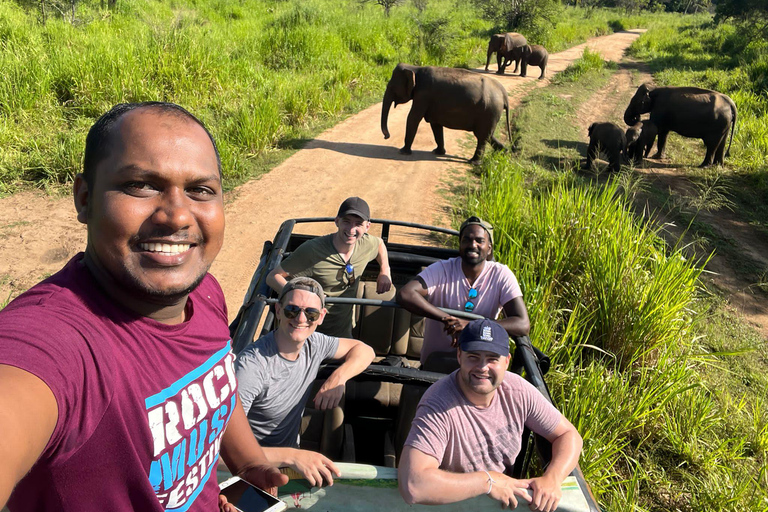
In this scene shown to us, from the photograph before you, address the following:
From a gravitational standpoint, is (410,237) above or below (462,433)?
below

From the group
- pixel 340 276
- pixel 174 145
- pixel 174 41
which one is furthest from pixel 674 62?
pixel 174 145

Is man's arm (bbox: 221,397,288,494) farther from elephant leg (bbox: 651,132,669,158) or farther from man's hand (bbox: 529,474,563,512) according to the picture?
elephant leg (bbox: 651,132,669,158)

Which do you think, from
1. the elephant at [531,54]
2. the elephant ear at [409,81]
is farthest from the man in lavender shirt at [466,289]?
the elephant at [531,54]

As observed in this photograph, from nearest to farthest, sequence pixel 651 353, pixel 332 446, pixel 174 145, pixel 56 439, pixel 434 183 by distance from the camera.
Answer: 1. pixel 56 439
2. pixel 174 145
3. pixel 332 446
4. pixel 651 353
5. pixel 434 183

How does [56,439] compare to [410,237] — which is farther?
[410,237]

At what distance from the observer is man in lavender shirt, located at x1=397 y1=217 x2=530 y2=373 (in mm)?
3236

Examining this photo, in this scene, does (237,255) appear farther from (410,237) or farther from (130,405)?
(130,405)

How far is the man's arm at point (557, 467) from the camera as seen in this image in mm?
1950

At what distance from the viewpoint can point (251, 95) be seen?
33.0ft

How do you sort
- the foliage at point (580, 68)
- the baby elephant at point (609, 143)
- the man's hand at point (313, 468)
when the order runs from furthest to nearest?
the foliage at point (580, 68)
the baby elephant at point (609, 143)
the man's hand at point (313, 468)

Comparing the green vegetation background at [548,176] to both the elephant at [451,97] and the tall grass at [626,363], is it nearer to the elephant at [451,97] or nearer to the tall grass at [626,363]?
the tall grass at [626,363]

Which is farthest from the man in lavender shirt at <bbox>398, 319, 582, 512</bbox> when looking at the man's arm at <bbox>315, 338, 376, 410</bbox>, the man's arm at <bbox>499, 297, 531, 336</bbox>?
the man's arm at <bbox>499, 297, 531, 336</bbox>

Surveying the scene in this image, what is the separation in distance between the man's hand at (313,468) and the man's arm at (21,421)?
107cm

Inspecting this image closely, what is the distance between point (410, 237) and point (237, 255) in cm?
206
